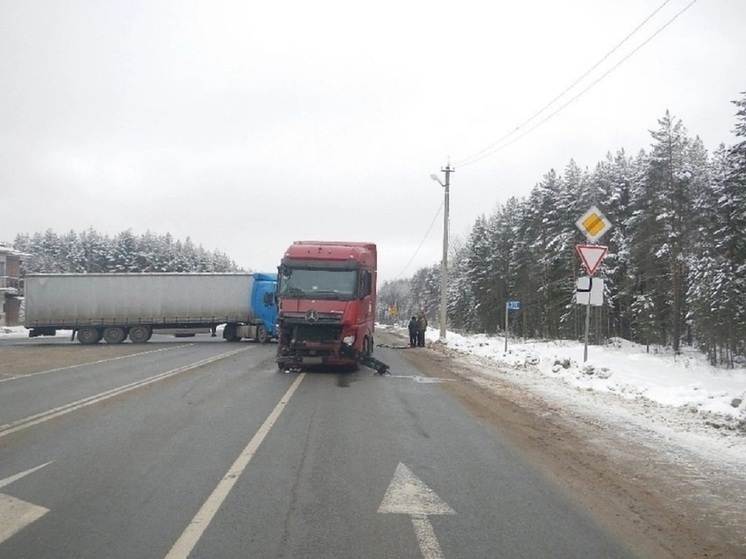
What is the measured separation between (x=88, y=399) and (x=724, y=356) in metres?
31.6

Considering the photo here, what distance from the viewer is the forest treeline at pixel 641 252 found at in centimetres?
3264

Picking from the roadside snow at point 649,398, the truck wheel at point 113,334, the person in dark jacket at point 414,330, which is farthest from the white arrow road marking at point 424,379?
the truck wheel at point 113,334

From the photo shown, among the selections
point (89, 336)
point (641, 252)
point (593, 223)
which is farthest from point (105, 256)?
point (593, 223)

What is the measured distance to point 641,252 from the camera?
40.9 meters

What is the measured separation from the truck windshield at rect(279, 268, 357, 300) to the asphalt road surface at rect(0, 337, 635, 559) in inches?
217

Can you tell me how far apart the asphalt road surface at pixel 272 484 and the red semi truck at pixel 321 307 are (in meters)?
5.05

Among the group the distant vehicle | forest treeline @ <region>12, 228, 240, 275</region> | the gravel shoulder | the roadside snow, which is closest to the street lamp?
the distant vehicle

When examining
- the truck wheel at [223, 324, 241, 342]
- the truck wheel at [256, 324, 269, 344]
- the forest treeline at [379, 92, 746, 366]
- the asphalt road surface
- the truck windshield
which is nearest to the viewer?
the asphalt road surface

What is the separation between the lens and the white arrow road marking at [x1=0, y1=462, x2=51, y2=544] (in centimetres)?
515

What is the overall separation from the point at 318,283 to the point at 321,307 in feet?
2.52

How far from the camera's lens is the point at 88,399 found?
→ 1267 centimetres

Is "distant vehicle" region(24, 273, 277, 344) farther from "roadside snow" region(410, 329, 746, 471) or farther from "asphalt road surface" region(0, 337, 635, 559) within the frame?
"asphalt road surface" region(0, 337, 635, 559)

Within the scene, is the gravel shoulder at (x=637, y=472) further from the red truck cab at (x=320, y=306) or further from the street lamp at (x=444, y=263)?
the street lamp at (x=444, y=263)

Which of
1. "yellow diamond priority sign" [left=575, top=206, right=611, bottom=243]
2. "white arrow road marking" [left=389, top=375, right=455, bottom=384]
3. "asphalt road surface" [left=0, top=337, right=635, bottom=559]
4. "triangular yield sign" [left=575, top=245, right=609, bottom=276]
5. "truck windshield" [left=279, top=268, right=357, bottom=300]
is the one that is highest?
"yellow diamond priority sign" [left=575, top=206, right=611, bottom=243]
